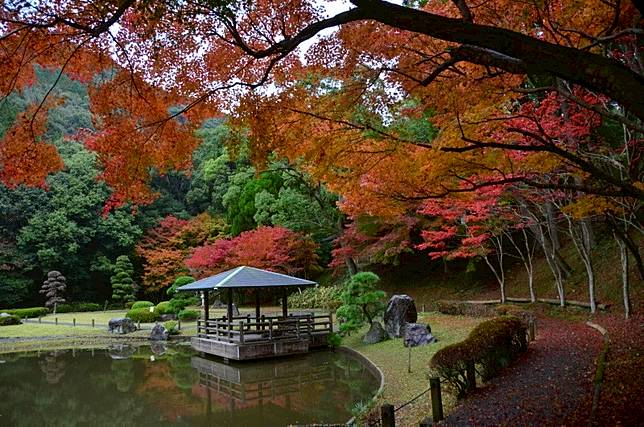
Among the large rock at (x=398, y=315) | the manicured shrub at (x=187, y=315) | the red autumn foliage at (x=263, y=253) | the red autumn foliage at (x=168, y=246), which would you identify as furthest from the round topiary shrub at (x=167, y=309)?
the large rock at (x=398, y=315)

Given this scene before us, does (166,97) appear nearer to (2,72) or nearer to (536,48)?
(2,72)

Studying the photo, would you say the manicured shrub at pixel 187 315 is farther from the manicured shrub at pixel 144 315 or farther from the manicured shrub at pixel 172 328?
the manicured shrub at pixel 172 328

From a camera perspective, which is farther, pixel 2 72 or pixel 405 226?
pixel 405 226

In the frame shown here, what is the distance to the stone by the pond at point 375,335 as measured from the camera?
1326cm

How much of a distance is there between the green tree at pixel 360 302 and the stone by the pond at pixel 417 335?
206cm

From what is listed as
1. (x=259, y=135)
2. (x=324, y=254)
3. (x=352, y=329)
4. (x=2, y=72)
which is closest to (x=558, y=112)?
(x=352, y=329)

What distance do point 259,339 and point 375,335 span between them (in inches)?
134

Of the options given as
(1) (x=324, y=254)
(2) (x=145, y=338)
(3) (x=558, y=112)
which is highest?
(3) (x=558, y=112)

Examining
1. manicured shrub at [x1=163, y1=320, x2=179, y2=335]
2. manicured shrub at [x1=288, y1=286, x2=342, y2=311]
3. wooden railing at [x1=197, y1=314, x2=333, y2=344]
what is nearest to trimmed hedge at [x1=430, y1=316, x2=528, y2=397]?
wooden railing at [x1=197, y1=314, x2=333, y2=344]

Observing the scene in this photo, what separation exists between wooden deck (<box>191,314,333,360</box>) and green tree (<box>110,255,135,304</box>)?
17257 mm

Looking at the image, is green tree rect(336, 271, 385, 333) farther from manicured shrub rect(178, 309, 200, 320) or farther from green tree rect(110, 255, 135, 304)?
green tree rect(110, 255, 135, 304)

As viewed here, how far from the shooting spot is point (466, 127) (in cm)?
596

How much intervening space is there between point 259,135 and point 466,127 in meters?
2.69

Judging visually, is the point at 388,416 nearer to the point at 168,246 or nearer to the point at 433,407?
the point at 433,407
